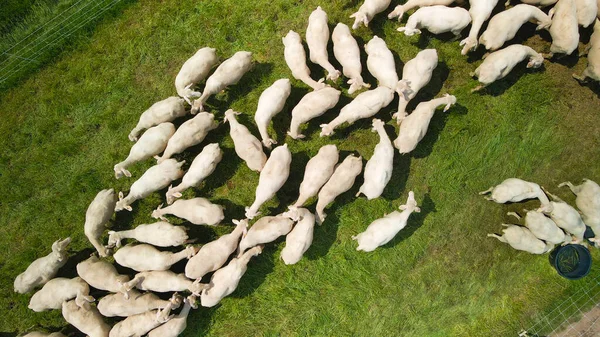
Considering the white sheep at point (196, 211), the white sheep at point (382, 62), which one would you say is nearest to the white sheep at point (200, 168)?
the white sheep at point (196, 211)

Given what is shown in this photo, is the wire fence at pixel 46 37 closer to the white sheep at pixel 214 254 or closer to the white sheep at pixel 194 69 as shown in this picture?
the white sheep at pixel 194 69

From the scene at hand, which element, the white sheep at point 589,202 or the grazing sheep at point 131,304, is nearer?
the grazing sheep at point 131,304

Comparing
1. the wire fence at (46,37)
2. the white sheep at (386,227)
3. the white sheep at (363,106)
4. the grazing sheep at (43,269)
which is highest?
the wire fence at (46,37)

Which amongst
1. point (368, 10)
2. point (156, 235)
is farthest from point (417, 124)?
point (156, 235)

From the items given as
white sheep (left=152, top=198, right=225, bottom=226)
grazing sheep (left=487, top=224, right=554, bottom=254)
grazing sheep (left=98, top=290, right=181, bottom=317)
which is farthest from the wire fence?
grazing sheep (left=487, top=224, right=554, bottom=254)

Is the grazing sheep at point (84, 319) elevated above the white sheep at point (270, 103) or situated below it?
below

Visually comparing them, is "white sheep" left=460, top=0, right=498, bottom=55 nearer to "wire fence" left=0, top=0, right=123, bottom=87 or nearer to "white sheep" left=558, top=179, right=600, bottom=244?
"white sheep" left=558, top=179, right=600, bottom=244
